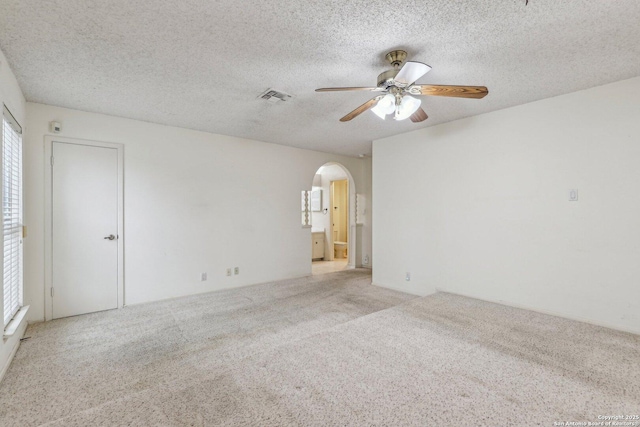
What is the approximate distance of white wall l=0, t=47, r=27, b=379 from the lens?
2.19 meters

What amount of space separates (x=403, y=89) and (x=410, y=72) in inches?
9.4

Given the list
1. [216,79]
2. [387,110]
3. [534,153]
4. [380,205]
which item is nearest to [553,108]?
[534,153]

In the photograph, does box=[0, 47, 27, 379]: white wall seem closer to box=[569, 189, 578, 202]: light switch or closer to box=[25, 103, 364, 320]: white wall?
box=[25, 103, 364, 320]: white wall

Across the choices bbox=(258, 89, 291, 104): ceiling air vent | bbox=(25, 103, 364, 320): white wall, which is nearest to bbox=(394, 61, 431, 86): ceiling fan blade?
bbox=(258, 89, 291, 104): ceiling air vent

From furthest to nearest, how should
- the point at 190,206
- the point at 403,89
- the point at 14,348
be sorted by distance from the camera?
the point at 190,206, the point at 14,348, the point at 403,89

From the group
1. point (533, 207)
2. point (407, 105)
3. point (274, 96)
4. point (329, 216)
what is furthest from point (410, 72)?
point (329, 216)

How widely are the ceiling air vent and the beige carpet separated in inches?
92.4

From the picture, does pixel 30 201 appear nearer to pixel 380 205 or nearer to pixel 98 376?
pixel 98 376

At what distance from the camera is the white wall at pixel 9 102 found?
2193 mm

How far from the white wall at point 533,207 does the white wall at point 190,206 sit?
6.89 ft

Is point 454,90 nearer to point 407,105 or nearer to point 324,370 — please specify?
point 407,105

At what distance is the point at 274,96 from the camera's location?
3.02 m

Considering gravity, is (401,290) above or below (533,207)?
below

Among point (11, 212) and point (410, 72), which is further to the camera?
point (11, 212)
